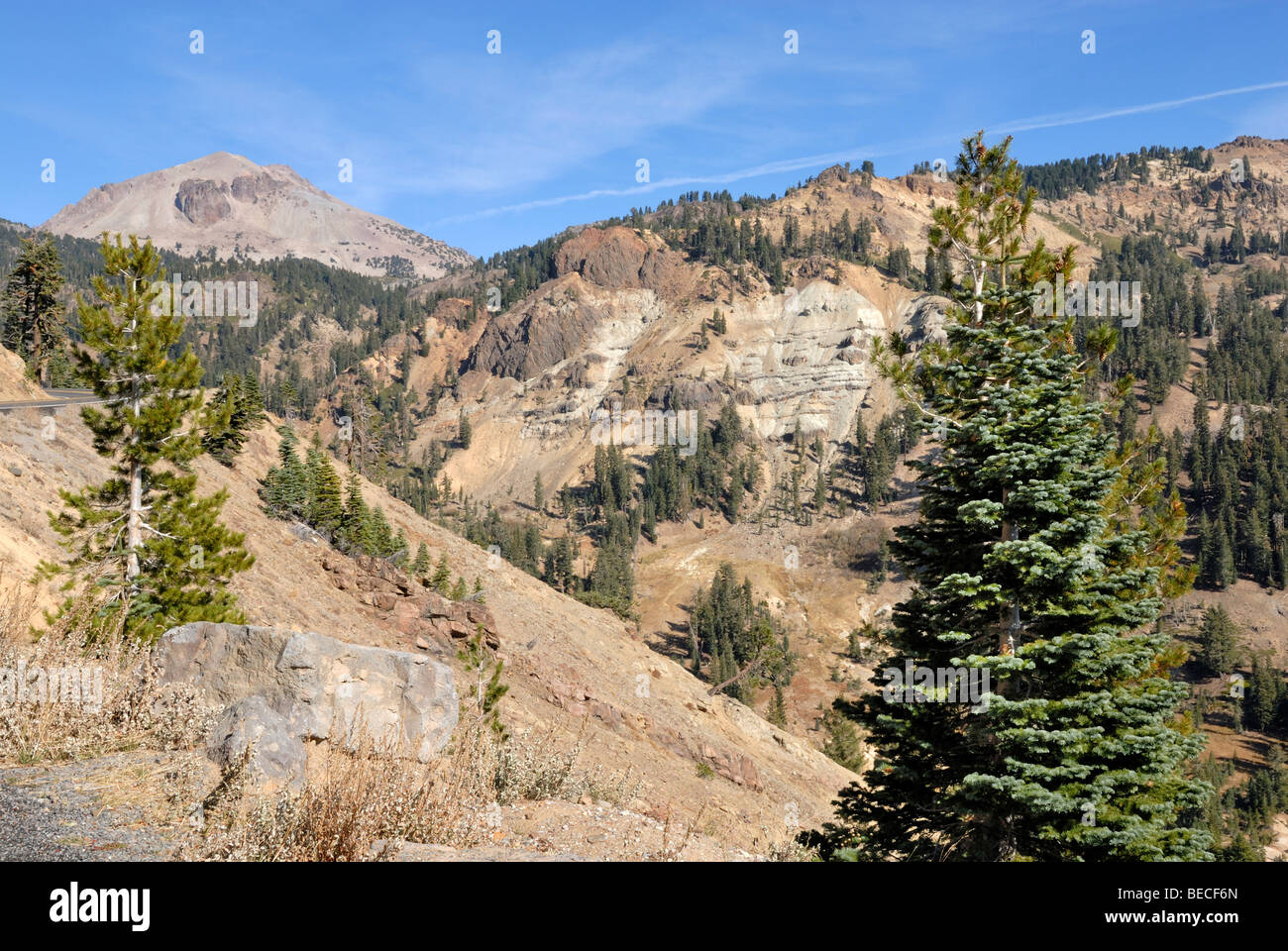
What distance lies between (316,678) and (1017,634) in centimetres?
1081

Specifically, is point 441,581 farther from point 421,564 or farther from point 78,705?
point 78,705

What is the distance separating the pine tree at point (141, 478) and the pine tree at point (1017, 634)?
14.7 meters

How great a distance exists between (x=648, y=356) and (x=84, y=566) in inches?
6727

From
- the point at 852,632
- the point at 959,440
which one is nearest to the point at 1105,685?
the point at 959,440

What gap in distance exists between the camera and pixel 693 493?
147m

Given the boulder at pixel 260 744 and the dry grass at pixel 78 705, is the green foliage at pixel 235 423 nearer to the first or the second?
the dry grass at pixel 78 705

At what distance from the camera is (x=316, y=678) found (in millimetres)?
11117

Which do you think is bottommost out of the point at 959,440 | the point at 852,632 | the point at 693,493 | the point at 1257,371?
the point at 852,632

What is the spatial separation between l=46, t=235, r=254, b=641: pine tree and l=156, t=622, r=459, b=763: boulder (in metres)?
6.70

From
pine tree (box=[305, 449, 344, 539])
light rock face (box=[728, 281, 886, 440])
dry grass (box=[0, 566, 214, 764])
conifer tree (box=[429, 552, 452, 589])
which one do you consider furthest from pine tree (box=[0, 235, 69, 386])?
light rock face (box=[728, 281, 886, 440])

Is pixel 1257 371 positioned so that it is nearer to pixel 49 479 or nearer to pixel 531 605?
pixel 531 605

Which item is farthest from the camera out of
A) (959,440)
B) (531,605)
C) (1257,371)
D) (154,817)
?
(1257,371)

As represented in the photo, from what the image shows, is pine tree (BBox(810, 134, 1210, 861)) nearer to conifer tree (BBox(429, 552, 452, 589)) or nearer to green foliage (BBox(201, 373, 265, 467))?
conifer tree (BBox(429, 552, 452, 589))

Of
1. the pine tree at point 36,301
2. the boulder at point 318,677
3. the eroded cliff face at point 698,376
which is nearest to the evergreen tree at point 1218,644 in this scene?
the eroded cliff face at point 698,376
